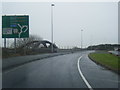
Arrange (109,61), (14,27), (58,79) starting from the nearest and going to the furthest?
(58,79), (109,61), (14,27)

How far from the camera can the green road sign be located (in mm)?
37594

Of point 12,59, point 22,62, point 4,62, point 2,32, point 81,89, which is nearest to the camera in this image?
point 81,89

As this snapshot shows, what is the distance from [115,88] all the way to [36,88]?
3.62 m

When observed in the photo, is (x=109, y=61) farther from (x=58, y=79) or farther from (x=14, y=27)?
(x=58, y=79)

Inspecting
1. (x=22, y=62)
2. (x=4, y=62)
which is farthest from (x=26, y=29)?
(x=4, y=62)

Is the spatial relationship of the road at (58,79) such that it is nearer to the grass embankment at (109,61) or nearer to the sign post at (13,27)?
the grass embankment at (109,61)

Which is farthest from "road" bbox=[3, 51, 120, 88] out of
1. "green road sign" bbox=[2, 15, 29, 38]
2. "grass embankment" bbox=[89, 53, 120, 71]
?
"green road sign" bbox=[2, 15, 29, 38]

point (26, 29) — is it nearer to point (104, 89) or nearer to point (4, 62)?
point (4, 62)

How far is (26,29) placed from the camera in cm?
3784

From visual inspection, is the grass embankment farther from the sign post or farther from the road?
the sign post

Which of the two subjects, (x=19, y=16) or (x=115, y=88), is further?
(x=19, y=16)

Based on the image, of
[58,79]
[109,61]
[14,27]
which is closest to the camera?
[58,79]

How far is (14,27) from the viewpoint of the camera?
37.6m

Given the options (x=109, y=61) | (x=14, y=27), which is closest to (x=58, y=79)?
(x=109, y=61)
